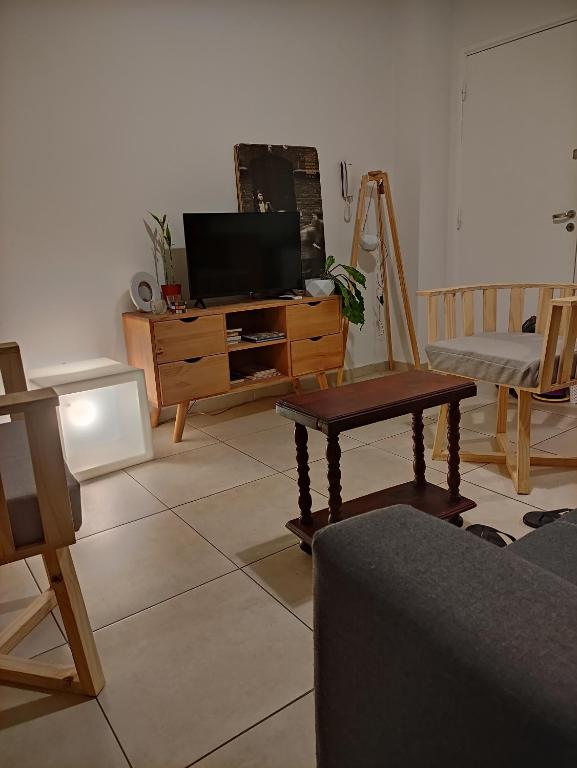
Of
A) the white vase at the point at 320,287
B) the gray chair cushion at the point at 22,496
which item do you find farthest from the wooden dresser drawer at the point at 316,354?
the gray chair cushion at the point at 22,496

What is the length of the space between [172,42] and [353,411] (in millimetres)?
2452

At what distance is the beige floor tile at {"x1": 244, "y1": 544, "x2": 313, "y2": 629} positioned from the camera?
1.58 meters

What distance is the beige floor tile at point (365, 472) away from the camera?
2289 mm

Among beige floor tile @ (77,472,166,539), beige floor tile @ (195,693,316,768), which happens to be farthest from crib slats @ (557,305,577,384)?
beige floor tile @ (77,472,166,539)

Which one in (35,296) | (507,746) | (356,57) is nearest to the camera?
(507,746)

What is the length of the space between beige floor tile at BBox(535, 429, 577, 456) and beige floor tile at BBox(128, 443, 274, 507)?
1.29 m

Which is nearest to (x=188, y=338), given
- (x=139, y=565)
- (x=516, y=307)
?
(x=139, y=565)

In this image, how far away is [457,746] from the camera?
0.60 meters

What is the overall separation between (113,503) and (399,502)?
1.14 metres

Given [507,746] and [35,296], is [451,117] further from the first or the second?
[507,746]

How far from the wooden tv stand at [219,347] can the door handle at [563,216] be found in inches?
57.3

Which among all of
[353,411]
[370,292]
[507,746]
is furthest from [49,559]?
[370,292]

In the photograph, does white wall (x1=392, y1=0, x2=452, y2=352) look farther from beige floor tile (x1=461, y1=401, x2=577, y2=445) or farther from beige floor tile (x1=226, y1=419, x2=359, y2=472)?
beige floor tile (x1=226, y1=419, x2=359, y2=472)

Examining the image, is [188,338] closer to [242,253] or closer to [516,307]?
[242,253]
